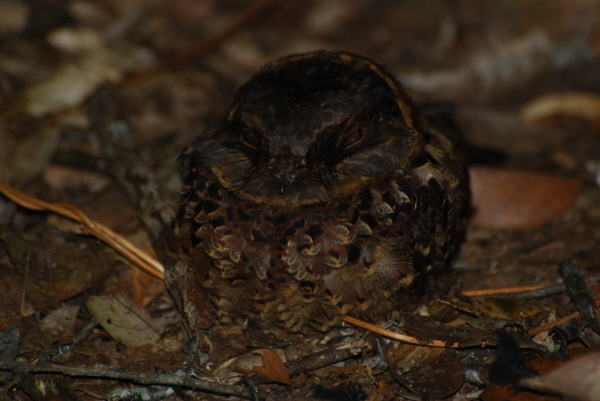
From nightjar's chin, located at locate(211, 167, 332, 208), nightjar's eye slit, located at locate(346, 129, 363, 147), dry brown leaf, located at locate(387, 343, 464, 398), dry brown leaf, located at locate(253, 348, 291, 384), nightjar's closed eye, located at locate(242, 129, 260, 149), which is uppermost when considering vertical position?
nightjar's closed eye, located at locate(242, 129, 260, 149)

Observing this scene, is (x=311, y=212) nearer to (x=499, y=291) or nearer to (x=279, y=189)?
(x=279, y=189)

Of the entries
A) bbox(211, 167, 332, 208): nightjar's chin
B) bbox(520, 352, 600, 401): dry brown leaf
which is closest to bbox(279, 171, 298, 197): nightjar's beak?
bbox(211, 167, 332, 208): nightjar's chin

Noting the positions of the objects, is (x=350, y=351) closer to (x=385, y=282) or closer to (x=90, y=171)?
(x=385, y=282)

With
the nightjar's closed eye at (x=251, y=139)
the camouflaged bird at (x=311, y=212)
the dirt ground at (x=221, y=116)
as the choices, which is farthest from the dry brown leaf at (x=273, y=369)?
the nightjar's closed eye at (x=251, y=139)

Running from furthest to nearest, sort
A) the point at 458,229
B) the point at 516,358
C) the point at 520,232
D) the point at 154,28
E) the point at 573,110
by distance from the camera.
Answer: the point at 154,28 → the point at 573,110 → the point at 520,232 → the point at 458,229 → the point at 516,358

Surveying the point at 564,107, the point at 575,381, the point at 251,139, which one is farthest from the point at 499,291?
the point at 564,107

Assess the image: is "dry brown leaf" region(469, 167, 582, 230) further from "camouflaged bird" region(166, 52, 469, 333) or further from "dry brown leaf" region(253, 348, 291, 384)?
"dry brown leaf" region(253, 348, 291, 384)

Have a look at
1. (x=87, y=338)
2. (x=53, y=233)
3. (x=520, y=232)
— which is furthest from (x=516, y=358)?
(x=53, y=233)
